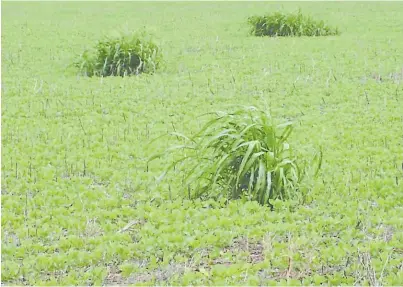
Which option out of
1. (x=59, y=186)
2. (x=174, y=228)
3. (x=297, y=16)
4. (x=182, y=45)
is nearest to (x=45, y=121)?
(x=59, y=186)

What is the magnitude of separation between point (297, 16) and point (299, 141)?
23.1 feet

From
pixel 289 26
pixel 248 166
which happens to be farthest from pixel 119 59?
pixel 248 166

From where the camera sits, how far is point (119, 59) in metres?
9.80

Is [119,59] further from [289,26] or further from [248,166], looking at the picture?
[248,166]

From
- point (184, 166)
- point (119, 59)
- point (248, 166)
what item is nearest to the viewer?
point (248, 166)

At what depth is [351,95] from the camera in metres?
8.27

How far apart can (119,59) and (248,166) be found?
5182mm

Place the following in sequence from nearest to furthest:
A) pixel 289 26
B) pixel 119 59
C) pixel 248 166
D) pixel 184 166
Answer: pixel 248 166, pixel 184 166, pixel 119 59, pixel 289 26

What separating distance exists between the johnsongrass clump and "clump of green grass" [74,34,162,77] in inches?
182

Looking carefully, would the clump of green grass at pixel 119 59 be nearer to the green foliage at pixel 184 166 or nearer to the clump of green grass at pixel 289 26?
the green foliage at pixel 184 166

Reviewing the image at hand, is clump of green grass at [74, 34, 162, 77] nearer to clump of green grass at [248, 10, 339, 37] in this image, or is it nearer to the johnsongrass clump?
clump of green grass at [248, 10, 339, 37]

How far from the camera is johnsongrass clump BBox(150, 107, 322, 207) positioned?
198 inches

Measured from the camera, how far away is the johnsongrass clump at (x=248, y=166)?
16.5 feet

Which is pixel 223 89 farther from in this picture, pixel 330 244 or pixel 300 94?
pixel 330 244
